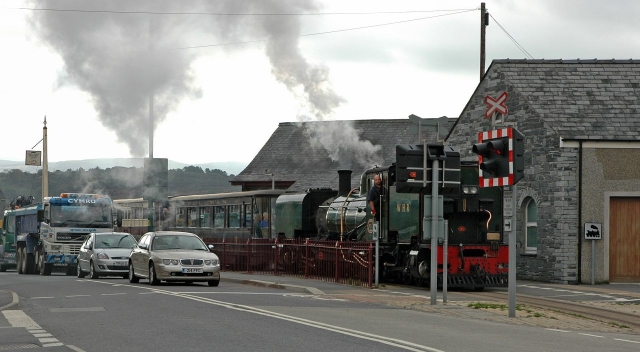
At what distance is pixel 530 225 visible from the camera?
30391 millimetres

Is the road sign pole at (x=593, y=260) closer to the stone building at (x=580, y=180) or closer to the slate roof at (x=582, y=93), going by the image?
the stone building at (x=580, y=180)

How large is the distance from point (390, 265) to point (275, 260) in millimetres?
6003

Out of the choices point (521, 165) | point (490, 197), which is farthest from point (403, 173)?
point (490, 197)

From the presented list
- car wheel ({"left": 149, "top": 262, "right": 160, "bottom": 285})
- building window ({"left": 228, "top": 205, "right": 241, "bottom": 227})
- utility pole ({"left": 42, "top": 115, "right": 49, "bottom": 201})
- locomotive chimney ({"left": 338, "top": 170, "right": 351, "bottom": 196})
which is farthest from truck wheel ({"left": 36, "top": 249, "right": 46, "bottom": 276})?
car wheel ({"left": 149, "top": 262, "right": 160, "bottom": 285})

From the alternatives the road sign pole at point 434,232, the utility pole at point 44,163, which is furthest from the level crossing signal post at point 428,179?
the utility pole at point 44,163

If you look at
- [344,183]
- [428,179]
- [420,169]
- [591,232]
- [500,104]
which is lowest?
[591,232]

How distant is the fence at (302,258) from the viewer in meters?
25.7

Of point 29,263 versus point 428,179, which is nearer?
point 428,179

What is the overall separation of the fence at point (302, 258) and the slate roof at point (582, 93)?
7286 mm

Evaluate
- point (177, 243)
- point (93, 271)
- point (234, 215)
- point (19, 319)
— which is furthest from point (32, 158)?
point (19, 319)

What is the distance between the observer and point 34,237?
39.9 m

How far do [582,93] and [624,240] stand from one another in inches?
179

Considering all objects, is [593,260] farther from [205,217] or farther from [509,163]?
[205,217]

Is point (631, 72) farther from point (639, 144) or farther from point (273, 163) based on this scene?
point (273, 163)
